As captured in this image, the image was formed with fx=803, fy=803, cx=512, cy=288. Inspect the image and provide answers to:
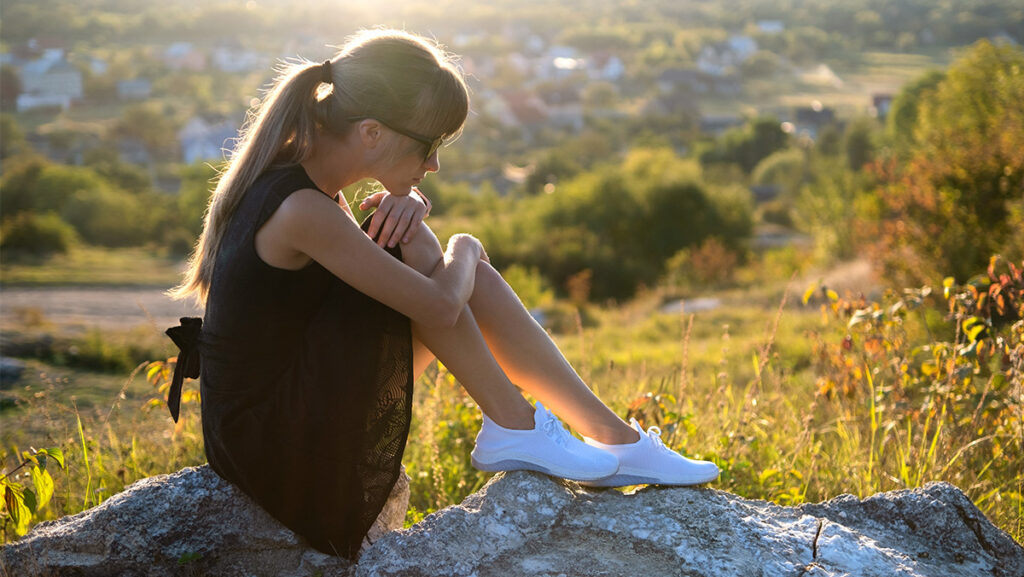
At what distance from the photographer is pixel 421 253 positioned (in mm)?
2082

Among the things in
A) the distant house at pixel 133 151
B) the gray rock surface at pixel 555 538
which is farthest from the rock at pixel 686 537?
the distant house at pixel 133 151

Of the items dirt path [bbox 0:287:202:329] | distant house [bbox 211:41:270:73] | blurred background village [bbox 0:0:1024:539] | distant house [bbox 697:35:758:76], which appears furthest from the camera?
distant house [bbox 697:35:758:76]

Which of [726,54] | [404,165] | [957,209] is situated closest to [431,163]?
[404,165]

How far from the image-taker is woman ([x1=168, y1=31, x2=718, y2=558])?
1.88 m

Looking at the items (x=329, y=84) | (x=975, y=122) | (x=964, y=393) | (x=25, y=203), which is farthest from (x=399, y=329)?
(x=25, y=203)

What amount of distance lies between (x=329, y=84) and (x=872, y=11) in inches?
3815

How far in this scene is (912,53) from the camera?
261 ft

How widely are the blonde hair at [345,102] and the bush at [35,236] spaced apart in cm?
2481

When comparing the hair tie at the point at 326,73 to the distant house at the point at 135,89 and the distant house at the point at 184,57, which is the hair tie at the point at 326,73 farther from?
the distant house at the point at 184,57

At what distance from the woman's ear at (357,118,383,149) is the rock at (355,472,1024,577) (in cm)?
92

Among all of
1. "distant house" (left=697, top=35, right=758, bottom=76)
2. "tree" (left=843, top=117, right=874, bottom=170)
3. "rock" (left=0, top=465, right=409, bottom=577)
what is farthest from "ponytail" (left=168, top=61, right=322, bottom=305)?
"distant house" (left=697, top=35, right=758, bottom=76)

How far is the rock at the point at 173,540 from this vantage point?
1884 millimetres

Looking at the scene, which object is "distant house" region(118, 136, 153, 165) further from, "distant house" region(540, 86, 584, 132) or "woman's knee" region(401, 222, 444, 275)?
"woman's knee" region(401, 222, 444, 275)

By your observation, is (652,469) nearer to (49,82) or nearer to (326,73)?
(326,73)
